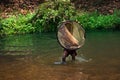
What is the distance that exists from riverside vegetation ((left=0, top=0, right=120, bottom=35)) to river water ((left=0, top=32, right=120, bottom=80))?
12.6 feet

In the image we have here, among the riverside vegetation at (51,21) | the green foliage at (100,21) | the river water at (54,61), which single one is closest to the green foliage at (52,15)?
the riverside vegetation at (51,21)

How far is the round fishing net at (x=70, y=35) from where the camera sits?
11183 millimetres

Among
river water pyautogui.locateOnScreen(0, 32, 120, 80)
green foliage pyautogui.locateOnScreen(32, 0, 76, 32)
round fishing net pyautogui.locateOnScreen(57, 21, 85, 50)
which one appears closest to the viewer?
river water pyautogui.locateOnScreen(0, 32, 120, 80)

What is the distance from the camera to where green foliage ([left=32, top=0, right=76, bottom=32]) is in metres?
19.8

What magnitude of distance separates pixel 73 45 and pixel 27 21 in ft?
31.9

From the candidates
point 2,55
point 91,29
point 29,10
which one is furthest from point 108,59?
point 29,10

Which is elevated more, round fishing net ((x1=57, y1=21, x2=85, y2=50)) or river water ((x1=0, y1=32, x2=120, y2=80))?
round fishing net ((x1=57, y1=21, x2=85, y2=50))

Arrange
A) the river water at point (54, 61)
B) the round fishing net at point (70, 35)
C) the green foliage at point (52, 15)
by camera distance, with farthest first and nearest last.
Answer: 1. the green foliage at point (52, 15)
2. the round fishing net at point (70, 35)
3. the river water at point (54, 61)

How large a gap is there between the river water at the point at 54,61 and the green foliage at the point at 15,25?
3.78m

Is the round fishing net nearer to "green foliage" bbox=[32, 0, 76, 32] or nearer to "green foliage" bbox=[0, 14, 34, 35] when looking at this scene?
"green foliage" bbox=[32, 0, 76, 32]

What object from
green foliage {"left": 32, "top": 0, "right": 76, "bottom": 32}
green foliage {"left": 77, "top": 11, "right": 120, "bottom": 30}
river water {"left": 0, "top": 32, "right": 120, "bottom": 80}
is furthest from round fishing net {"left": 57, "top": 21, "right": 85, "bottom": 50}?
green foliage {"left": 77, "top": 11, "right": 120, "bottom": 30}

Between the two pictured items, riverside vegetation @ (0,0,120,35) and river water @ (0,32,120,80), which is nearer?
river water @ (0,32,120,80)

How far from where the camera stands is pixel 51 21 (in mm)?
19906

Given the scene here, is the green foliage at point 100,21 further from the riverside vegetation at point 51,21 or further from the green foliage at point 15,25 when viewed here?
the green foliage at point 15,25
